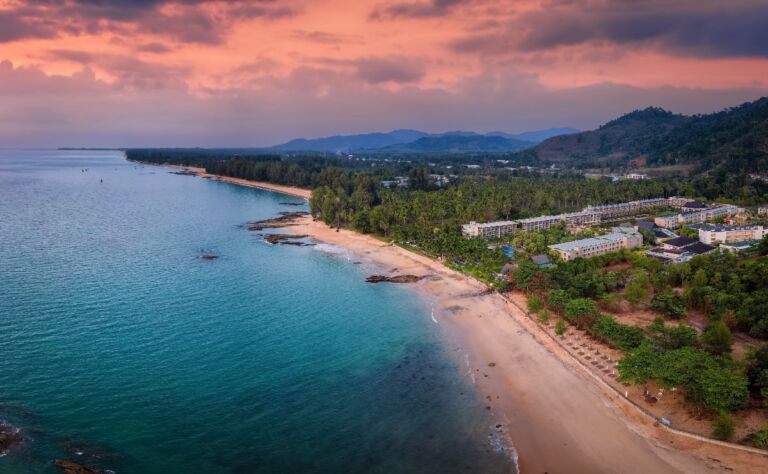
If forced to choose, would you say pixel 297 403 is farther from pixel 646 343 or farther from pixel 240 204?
pixel 240 204

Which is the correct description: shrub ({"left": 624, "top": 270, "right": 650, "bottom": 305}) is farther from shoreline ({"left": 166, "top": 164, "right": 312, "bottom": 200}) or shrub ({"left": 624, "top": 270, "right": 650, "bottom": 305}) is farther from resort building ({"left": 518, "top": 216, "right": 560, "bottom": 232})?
shoreline ({"left": 166, "top": 164, "right": 312, "bottom": 200})

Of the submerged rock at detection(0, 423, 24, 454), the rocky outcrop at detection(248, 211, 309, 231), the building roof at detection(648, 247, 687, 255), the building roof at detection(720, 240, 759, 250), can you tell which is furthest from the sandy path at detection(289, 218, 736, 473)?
the rocky outcrop at detection(248, 211, 309, 231)

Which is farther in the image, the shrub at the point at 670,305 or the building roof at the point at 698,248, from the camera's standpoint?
the building roof at the point at 698,248

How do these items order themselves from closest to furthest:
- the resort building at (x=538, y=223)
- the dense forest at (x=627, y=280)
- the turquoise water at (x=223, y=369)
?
the turquoise water at (x=223, y=369)
the dense forest at (x=627, y=280)
the resort building at (x=538, y=223)

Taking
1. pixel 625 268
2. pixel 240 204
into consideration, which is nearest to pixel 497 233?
→ pixel 625 268

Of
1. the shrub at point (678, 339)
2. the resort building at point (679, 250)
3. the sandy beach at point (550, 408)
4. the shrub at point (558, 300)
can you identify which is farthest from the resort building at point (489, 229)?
the shrub at point (678, 339)

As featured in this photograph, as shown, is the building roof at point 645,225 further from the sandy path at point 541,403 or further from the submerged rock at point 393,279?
the sandy path at point 541,403
